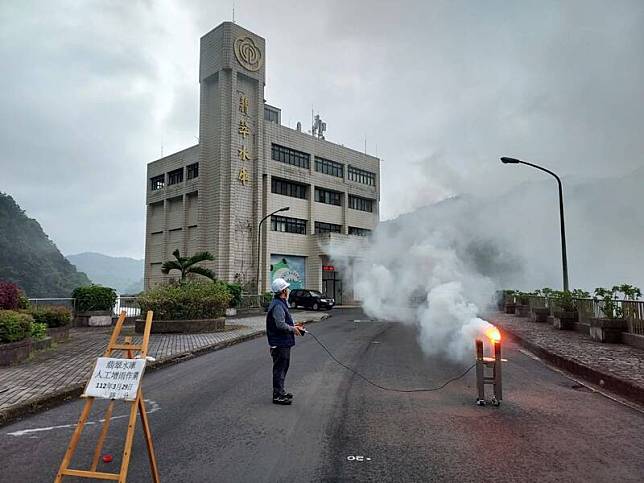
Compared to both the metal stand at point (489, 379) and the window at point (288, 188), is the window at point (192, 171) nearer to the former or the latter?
the window at point (288, 188)

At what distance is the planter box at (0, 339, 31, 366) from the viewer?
9.45m

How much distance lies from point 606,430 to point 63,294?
67038 mm

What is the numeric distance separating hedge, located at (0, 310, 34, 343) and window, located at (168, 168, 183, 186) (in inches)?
1372

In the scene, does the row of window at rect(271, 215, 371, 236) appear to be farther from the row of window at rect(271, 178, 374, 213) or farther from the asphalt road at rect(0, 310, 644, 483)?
the asphalt road at rect(0, 310, 644, 483)

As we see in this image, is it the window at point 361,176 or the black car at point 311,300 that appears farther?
the window at point 361,176

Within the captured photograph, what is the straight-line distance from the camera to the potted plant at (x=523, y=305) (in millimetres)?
23975

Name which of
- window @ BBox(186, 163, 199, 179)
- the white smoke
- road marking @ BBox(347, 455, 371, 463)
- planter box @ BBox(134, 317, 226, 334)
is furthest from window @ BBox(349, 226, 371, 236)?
road marking @ BBox(347, 455, 371, 463)

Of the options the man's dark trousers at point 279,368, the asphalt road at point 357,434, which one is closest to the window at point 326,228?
the asphalt road at point 357,434

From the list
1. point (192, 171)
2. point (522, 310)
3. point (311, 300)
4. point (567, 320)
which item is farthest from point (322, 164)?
point (567, 320)

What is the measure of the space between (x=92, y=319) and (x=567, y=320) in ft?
61.7

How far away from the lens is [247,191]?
39438mm

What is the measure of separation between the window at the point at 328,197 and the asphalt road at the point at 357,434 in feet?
Answer: 126

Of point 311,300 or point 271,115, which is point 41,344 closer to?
point 311,300

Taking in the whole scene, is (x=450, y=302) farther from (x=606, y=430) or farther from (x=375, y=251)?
(x=375, y=251)
